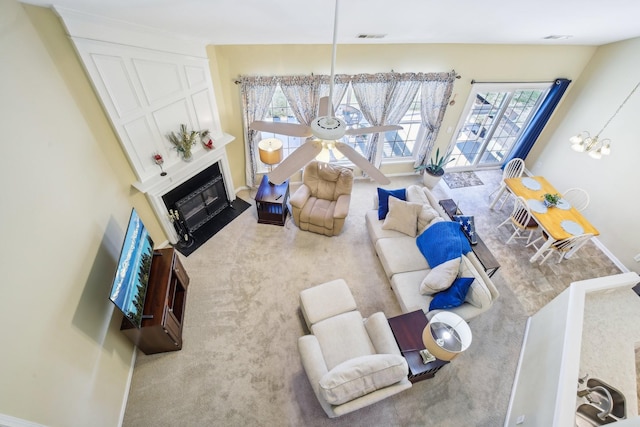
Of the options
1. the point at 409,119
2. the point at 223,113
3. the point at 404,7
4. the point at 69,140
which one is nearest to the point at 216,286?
the point at 69,140

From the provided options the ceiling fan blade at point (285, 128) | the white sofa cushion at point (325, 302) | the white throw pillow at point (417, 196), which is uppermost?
the ceiling fan blade at point (285, 128)

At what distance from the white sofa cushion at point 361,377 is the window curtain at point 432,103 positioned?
4383mm

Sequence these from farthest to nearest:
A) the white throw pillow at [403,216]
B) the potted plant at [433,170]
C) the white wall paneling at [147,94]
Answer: the potted plant at [433,170]
the white throw pillow at [403,216]
the white wall paneling at [147,94]

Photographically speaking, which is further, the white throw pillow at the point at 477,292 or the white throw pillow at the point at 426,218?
the white throw pillow at the point at 426,218

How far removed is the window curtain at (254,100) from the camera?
14.3 feet

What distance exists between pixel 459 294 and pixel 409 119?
3.70 m

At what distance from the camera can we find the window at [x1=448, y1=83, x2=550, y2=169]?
17.5 feet

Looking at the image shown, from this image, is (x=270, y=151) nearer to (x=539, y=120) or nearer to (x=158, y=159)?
(x=158, y=159)

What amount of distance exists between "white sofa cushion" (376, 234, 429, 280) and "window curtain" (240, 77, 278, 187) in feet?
8.94

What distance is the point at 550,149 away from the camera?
5895mm

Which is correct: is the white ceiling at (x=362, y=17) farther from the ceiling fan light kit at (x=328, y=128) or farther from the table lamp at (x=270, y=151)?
the table lamp at (x=270, y=151)

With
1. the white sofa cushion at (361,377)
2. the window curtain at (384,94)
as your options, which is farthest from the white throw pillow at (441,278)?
the window curtain at (384,94)

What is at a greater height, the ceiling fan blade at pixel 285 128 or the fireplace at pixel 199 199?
the ceiling fan blade at pixel 285 128

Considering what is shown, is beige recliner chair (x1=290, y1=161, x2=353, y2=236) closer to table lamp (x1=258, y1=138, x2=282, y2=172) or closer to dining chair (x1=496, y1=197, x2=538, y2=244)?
table lamp (x1=258, y1=138, x2=282, y2=172)
